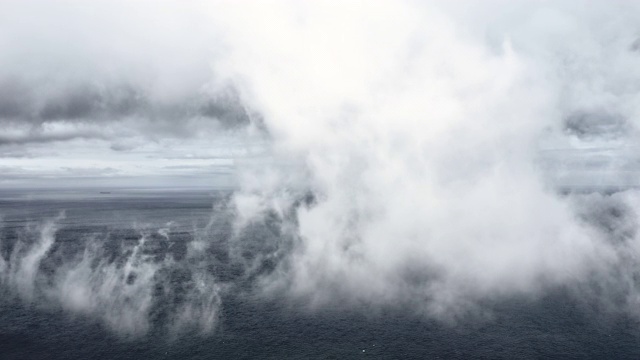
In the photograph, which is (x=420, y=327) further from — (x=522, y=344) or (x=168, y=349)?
(x=168, y=349)

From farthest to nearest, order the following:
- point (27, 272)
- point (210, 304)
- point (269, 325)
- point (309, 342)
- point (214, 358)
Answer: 1. point (27, 272)
2. point (210, 304)
3. point (269, 325)
4. point (309, 342)
5. point (214, 358)

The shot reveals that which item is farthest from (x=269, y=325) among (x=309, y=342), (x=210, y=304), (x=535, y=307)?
(x=535, y=307)

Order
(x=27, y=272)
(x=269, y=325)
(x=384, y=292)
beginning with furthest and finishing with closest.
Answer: (x=27, y=272)
(x=384, y=292)
(x=269, y=325)

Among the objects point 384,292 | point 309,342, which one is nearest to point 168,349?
point 309,342

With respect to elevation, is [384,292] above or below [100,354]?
above

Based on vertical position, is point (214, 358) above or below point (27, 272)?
below

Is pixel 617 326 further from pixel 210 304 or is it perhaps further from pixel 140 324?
pixel 140 324

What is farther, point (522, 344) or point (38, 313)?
point (38, 313)

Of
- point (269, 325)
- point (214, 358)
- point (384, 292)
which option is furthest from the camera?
point (384, 292)

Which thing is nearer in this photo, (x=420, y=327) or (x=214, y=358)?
(x=214, y=358)
